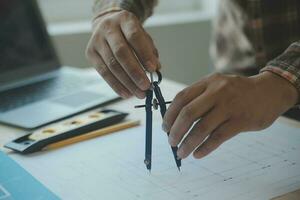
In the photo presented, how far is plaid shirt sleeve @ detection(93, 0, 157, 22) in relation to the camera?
1.04 m

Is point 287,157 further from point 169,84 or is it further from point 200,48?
point 200,48

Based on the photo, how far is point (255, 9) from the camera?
1315 mm

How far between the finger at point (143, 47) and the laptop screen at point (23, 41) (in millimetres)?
574

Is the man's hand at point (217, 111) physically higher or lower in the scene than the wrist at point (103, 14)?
lower

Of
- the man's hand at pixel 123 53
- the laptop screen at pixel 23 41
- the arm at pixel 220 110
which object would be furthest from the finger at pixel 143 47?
the laptop screen at pixel 23 41

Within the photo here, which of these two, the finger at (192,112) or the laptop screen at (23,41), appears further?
the laptop screen at (23,41)

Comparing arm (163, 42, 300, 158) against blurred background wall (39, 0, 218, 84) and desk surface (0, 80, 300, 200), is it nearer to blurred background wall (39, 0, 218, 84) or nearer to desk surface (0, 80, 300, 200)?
desk surface (0, 80, 300, 200)

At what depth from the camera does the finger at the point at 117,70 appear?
836mm

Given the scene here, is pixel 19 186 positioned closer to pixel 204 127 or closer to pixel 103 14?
pixel 204 127

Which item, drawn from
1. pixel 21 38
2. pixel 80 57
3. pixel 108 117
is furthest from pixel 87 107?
pixel 80 57

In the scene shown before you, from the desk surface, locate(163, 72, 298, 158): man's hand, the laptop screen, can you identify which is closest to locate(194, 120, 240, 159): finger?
locate(163, 72, 298, 158): man's hand

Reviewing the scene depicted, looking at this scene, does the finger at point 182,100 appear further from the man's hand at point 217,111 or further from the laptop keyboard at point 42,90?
the laptop keyboard at point 42,90

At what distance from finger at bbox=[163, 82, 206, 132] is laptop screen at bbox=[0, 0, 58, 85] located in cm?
72

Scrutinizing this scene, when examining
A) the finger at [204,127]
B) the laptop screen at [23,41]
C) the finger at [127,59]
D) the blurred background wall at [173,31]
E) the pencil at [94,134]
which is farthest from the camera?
the blurred background wall at [173,31]
